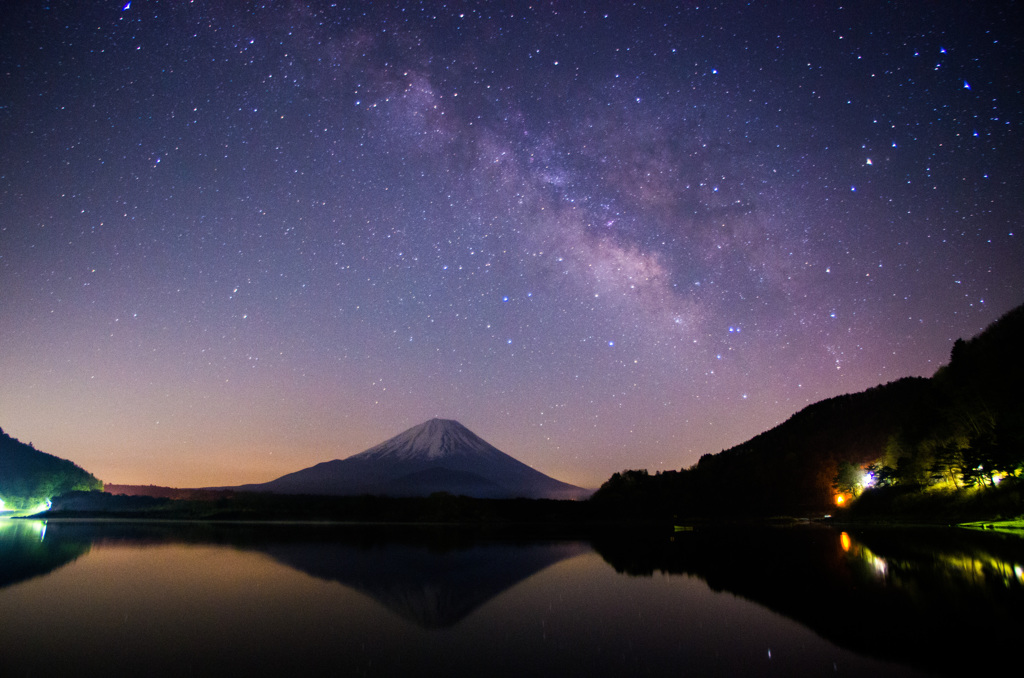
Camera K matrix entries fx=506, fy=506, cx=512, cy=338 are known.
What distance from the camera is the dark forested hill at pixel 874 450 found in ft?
99.3

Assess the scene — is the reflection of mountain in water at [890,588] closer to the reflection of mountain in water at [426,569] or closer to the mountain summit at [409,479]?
the reflection of mountain in water at [426,569]

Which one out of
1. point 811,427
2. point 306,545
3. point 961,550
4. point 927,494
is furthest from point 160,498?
point 811,427

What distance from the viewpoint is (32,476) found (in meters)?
75.2

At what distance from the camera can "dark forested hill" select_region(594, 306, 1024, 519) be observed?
3028cm

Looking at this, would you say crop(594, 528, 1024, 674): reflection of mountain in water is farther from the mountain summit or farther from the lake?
the mountain summit

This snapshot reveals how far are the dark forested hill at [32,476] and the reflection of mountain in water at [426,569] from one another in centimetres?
7960

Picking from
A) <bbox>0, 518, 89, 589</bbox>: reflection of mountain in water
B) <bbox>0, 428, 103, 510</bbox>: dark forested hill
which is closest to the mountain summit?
<bbox>0, 428, 103, 510</bbox>: dark forested hill

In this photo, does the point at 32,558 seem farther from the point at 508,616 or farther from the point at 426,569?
the point at 508,616

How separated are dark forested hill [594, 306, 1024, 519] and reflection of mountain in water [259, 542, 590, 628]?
2690 cm

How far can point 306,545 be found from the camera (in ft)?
64.6

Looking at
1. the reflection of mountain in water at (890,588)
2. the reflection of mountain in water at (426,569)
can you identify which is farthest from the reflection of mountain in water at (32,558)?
the reflection of mountain in water at (890,588)

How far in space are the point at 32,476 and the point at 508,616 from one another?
9945 cm


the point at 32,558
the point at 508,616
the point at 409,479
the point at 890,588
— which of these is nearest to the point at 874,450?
the point at 890,588

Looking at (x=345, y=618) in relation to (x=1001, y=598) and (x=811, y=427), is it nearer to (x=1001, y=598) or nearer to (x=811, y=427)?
(x=1001, y=598)
